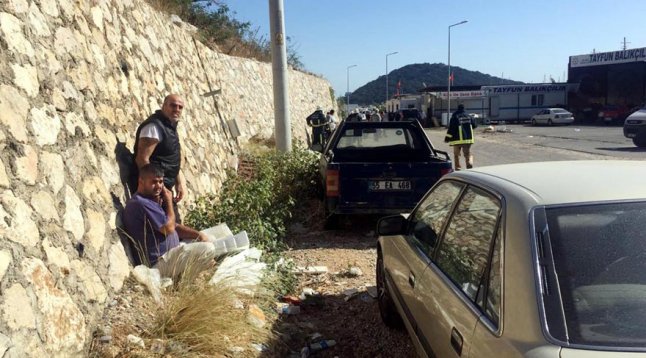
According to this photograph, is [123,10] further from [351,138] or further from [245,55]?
[245,55]

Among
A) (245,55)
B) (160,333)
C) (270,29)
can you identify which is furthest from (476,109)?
(160,333)

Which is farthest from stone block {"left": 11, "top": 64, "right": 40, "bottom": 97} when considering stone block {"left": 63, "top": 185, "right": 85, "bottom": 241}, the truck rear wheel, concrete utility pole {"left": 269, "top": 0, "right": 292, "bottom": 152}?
the truck rear wheel

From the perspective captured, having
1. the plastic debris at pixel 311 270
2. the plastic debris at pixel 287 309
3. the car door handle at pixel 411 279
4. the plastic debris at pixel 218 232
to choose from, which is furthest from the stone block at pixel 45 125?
the plastic debris at pixel 311 270

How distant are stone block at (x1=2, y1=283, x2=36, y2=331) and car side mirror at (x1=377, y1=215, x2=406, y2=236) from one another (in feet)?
7.37

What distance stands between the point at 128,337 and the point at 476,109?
1983 inches

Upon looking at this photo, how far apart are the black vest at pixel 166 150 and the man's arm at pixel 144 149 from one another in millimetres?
81

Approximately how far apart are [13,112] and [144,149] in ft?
5.06

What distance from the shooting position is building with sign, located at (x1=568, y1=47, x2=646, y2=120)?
153 feet

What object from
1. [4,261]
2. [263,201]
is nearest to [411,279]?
[4,261]

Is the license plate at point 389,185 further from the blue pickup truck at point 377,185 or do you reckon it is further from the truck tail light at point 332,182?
the truck tail light at point 332,182

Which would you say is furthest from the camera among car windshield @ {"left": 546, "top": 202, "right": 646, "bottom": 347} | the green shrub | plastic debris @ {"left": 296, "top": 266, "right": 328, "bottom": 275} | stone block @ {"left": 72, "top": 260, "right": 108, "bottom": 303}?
the green shrub

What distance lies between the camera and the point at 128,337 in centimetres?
335

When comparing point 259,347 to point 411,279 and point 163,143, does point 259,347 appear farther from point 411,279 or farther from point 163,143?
point 163,143

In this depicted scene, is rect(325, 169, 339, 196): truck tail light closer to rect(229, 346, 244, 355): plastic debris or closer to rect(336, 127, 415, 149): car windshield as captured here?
rect(336, 127, 415, 149): car windshield
